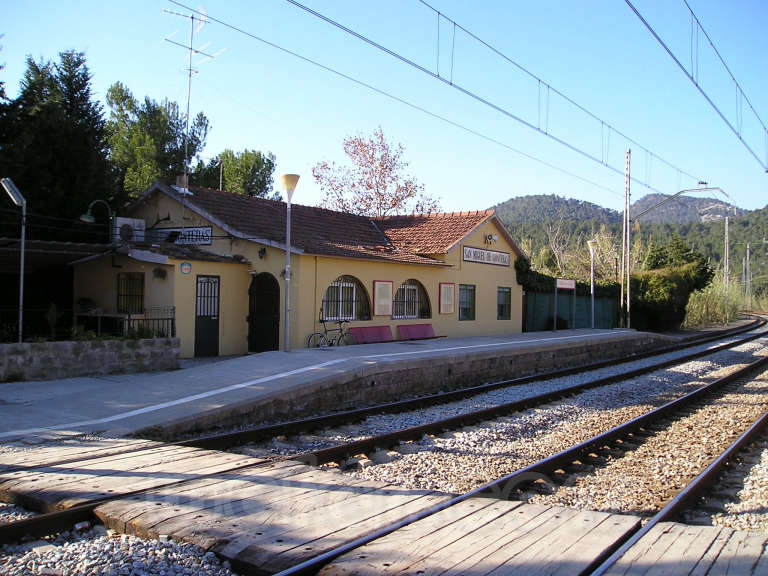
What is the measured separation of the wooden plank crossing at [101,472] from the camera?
204 inches

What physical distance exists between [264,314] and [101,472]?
37.9ft

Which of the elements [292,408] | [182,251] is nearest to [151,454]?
[292,408]

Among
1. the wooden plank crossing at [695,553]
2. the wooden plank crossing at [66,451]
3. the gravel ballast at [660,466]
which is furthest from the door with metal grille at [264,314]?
the wooden plank crossing at [695,553]

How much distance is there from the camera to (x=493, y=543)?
431 cm

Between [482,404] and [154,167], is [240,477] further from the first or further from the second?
[154,167]

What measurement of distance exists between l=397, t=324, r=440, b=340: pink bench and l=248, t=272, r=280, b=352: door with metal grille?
4.54 metres

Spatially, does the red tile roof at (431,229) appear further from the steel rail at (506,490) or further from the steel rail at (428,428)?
the steel rail at (506,490)

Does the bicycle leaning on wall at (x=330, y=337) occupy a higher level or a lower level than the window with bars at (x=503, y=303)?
lower

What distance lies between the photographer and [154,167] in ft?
113

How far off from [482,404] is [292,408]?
3.82 m

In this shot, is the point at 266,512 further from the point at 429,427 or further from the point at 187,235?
the point at 187,235

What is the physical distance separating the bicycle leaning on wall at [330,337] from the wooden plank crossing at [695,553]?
13036 millimetres

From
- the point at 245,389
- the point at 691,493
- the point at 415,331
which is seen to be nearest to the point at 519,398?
the point at 245,389

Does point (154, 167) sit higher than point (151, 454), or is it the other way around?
point (154, 167)
